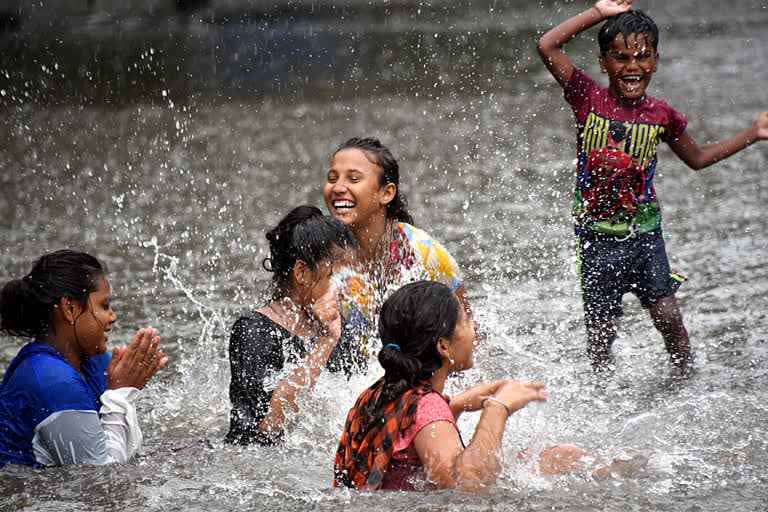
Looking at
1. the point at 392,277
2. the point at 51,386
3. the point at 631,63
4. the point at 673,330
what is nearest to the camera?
the point at 51,386

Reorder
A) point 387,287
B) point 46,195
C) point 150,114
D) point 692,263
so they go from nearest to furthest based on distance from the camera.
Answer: point 387,287 → point 692,263 → point 46,195 → point 150,114

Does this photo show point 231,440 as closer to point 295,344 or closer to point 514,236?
point 295,344

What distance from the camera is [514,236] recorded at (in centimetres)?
798

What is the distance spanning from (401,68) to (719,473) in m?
11.3

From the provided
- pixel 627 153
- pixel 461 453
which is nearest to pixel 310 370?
pixel 461 453

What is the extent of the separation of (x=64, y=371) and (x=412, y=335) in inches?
50.6

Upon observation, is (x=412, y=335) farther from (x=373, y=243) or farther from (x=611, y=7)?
(x=611, y=7)

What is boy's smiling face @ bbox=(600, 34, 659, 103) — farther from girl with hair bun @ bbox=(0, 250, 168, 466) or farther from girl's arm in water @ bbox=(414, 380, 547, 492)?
girl with hair bun @ bbox=(0, 250, 168, 466)

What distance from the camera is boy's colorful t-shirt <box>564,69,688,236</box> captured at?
529 centimetres

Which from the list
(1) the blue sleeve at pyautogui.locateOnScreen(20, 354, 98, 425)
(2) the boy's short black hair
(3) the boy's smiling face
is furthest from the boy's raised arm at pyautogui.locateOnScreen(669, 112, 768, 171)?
(1) the blue sleeve at pyautogui.locateOnScreen(20, 354, 98, 425)

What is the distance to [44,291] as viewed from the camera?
4.15m

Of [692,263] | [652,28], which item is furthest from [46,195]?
[652,28]

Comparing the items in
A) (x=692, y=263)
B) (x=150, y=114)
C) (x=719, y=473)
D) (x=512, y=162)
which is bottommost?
(x=719, y=473)

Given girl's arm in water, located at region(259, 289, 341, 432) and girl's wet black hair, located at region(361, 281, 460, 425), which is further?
girl's arm in water, located at region(259, 289, 341, 432)
